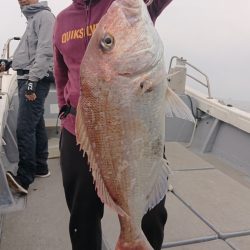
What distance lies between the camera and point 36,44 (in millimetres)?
4055

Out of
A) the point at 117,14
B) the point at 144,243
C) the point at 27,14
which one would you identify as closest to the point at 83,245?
the point at 144,243

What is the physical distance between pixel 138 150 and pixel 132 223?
1.07 feet

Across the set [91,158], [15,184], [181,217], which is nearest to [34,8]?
[15,184]

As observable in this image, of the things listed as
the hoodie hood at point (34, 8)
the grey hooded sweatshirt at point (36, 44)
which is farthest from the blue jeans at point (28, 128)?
the hoodie hood at point (34, 8)

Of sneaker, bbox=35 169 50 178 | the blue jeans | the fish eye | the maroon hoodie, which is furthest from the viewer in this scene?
sneaker, bbox=35 169 50 178

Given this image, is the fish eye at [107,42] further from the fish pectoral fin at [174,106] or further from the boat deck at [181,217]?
the boat deck at [181,217]

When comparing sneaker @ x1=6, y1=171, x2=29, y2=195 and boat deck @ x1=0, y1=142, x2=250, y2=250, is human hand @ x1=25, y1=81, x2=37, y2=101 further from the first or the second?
boat deck @ x1=0, y1=142, x2=250, y2=250

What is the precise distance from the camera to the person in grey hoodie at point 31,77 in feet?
12.8

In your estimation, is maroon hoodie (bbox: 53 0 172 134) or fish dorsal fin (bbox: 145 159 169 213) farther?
maroon hoodie (bbox: 53 0 172 134)

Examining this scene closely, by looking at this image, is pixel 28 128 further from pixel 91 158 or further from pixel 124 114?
pixel 124 114

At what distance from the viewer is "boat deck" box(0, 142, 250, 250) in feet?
9.51

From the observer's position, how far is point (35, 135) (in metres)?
4.35

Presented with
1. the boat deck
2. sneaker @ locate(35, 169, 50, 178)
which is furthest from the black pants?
sneaker @ locate(35, 169, 50, 178)

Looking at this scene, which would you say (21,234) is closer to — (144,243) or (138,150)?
(144,243)
